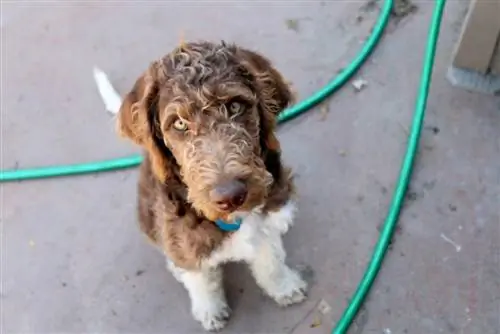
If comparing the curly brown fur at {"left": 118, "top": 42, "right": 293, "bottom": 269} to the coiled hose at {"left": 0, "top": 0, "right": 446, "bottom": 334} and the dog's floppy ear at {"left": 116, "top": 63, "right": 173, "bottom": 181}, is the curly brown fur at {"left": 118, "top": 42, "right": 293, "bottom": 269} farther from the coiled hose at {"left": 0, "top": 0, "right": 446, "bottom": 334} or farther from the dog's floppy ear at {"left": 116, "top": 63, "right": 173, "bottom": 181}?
the coiled hose at {"left": 0, "top": 0, "right": 446, "bottom": 334}

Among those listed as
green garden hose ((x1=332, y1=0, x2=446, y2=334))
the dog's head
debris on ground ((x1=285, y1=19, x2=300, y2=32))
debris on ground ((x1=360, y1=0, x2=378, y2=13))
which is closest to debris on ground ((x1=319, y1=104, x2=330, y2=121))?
green garden hose ((x1=332, y1=0, x2=446, y2=334))

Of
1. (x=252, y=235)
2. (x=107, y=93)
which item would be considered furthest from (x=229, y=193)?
(x=107, y=93)

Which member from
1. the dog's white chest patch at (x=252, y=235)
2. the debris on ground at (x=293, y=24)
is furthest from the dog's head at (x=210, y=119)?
the debris on ground at (x=293, y=24)

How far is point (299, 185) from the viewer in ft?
12.0

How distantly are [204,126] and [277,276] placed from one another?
104 cm

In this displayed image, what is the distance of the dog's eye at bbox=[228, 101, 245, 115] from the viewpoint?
2.45m

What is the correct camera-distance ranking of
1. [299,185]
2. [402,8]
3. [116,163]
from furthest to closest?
[402,8]
[116,163]
[299,185]

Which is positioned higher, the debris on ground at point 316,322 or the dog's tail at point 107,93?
the dog's tail at point 107,93

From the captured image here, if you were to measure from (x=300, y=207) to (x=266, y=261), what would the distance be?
518 mm

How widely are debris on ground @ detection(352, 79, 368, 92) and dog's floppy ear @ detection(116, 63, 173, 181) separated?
1.61m

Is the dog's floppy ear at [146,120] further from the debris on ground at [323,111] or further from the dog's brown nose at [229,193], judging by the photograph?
the debris on ground at [323,111]

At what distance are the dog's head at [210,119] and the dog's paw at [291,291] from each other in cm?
83

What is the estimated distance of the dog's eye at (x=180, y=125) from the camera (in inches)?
95.5

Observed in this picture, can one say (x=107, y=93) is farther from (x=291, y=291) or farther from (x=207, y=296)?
(x=291, y=291)
